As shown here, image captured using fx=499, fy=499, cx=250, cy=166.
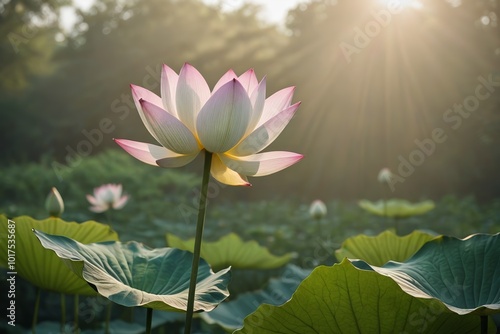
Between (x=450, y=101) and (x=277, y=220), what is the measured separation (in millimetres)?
4359

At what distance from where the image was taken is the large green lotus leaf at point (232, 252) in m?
1.56

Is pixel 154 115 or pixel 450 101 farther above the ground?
pixel 450 101

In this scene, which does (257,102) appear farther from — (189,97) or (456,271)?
(456,271)

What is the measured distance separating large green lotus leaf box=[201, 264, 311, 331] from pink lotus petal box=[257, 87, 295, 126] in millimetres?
688

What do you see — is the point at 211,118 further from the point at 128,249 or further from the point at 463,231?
the point at 463,231

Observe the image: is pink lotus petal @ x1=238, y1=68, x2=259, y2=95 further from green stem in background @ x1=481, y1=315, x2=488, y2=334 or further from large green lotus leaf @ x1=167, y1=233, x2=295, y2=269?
large green lotus leaf @ x1=167, y1=233, x2=295, y2=269

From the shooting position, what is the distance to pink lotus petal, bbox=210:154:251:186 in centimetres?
66

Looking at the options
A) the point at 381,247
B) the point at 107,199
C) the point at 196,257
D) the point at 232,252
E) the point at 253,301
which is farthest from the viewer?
the point at 107,199

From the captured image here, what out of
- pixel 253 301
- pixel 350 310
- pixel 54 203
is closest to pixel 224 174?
pixel 350 310

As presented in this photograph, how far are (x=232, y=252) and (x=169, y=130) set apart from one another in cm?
108

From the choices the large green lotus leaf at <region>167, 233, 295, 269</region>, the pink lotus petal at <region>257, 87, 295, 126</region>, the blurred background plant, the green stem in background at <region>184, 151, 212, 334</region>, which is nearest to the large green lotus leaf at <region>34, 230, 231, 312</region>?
the green stem in background at <region>184, 151, 212, 334</region>

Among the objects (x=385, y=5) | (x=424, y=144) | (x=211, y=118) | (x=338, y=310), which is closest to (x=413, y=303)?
(x=338, y=310)

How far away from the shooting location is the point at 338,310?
648mm

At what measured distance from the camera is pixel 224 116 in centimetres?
61
